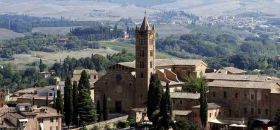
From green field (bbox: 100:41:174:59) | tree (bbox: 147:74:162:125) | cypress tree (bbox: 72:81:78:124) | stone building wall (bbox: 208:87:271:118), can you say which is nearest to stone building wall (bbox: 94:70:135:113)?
tree (bbox: 147:74:162:125)

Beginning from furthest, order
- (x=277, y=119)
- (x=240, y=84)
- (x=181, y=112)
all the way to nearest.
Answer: (x=240, y=84) → (x=181, y=112) → (x=277, y=119)

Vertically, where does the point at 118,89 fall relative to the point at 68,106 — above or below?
above

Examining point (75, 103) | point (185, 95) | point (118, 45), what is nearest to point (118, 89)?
point (75, 103)

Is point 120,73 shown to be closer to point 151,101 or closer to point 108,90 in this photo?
point 108,90

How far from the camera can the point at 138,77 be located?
70.5 metres

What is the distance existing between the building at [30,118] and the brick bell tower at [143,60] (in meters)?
A: 9.41

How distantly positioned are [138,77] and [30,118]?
1298cm

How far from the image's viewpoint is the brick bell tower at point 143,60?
70.1 meters

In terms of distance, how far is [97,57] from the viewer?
406ft

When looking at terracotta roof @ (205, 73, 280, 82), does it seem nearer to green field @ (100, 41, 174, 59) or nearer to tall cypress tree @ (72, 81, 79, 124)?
tall cypress tree @ (72, 81, 79, 124)

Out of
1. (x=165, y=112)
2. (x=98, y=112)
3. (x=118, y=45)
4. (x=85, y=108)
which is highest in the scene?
(x=165, y=112)

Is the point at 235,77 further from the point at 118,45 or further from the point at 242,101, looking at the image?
the point at 118,45

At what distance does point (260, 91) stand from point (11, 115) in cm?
1915

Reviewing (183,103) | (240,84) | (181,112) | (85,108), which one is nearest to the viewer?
(181,112)
